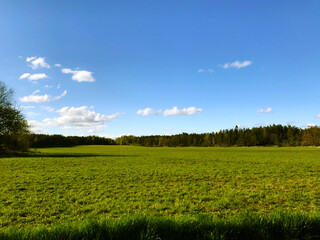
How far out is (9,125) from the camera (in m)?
50.4

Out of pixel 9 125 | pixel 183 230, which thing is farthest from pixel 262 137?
pixel 183 230

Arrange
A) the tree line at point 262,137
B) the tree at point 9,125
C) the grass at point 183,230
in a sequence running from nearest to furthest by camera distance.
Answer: the grass at point 183,230
the tree at point 9,125
the tree line at point 262,137

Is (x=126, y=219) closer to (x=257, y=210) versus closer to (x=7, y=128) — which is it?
(x=257, y=210)

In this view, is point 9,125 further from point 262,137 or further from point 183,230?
point 262,137

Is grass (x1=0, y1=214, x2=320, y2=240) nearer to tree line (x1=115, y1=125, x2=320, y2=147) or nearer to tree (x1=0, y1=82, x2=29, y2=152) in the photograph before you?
tree (x1=0, y1=82, x2=29, y2=152)

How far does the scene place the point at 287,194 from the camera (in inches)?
520

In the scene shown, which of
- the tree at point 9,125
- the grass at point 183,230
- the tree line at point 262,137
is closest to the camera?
the grass at point 183,230

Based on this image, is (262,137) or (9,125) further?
(262,137)

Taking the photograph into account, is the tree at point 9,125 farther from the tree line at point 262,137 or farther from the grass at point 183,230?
the tree line at point 262,137

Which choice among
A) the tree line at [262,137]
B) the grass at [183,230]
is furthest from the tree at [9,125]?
the tree line at [262,137]

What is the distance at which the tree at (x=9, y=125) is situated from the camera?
5000cm

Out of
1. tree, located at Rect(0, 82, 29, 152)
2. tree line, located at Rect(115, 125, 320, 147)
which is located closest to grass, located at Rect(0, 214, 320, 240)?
tree, located at Rect(0, 82, 29, 152)

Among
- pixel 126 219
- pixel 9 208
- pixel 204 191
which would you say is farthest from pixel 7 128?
pixel 126 219

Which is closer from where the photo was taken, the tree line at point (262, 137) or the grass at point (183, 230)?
the grass at point (183, 230)
